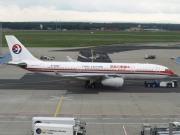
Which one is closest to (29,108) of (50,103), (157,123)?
(50,103)

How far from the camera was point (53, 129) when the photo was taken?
23281mm

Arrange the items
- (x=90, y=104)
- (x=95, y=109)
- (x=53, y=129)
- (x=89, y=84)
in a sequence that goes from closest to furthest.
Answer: (x=53, y=129) → (x=95, y=109) → (x=90, y=104) → (x=89, y=84)

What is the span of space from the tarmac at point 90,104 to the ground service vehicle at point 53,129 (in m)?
2.76

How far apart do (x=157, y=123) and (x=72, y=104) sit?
35.9 ft

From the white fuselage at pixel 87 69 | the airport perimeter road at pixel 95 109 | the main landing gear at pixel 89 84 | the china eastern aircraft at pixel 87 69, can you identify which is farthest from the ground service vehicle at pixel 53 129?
the white fuselage at pixel 87 69

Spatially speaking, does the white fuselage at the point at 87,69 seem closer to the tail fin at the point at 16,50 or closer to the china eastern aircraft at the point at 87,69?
the china eastern aircraft at the point at 87,69

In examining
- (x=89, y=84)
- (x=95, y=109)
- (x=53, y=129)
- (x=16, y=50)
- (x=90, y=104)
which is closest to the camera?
(x=53, y=129)

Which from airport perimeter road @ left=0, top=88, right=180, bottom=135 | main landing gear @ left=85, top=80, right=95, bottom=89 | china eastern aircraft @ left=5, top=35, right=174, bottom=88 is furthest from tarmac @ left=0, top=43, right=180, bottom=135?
china eastern aircraft @ left=5, top=35, right=174, bottom=88

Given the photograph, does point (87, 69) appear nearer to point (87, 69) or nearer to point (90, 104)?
point (87, 69)

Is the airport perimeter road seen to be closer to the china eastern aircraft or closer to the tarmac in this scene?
the tarmac

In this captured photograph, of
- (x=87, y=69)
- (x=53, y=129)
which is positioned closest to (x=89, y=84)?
(x=87, y=69)

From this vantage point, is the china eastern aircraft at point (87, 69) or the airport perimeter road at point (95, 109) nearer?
the airport perimeter road at point (95, 109)

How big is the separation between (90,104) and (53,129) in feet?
41.8

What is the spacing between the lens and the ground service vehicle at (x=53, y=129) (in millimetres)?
23250
